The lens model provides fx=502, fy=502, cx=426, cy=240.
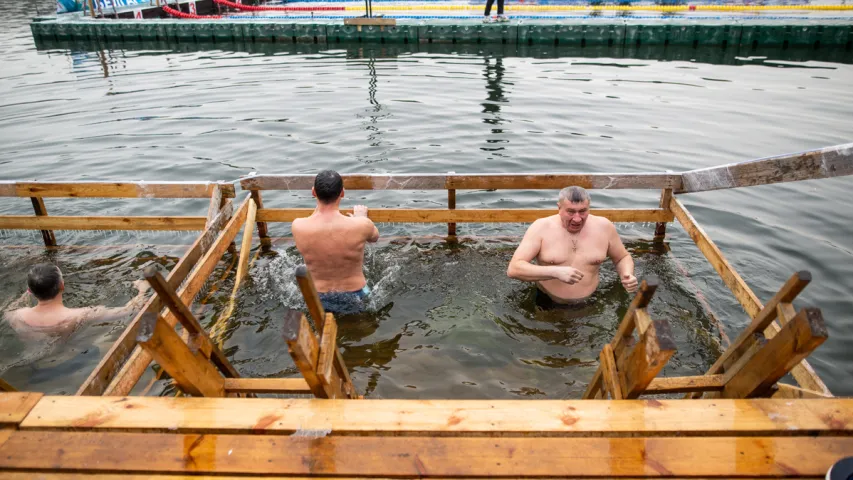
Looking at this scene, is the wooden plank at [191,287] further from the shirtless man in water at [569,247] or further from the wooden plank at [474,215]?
the shirtless man in water at [569,247]

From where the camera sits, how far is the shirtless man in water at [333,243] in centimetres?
463

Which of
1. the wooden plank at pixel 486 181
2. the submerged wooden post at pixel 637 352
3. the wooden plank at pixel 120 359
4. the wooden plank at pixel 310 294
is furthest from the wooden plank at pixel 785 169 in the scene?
the wooden plank at pixel 120 359

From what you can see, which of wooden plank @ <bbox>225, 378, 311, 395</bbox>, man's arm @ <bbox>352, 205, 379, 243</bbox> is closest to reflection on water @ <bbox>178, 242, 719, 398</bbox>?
man's arm @ <bbox>352, 205, 379, 243</bbox>

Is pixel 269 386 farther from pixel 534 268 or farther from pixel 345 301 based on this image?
pixel 534 268

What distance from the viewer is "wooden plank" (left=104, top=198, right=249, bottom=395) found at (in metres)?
3.22

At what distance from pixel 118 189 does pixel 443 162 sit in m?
5.88

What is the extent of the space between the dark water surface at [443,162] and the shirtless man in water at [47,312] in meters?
0.20

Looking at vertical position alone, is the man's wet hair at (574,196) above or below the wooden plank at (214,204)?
above

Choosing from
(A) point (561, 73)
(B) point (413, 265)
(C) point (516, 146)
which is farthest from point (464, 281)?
(A) point (561, 73)

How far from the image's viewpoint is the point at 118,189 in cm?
580

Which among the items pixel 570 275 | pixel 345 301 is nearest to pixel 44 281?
pixel 345 301

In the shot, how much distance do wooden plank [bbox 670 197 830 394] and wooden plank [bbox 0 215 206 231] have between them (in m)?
5.72

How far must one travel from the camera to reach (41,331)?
480 cm

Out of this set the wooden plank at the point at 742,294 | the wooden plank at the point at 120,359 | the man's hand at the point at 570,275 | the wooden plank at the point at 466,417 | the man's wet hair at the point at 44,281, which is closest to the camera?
the wooden plank at the point at 466,417
